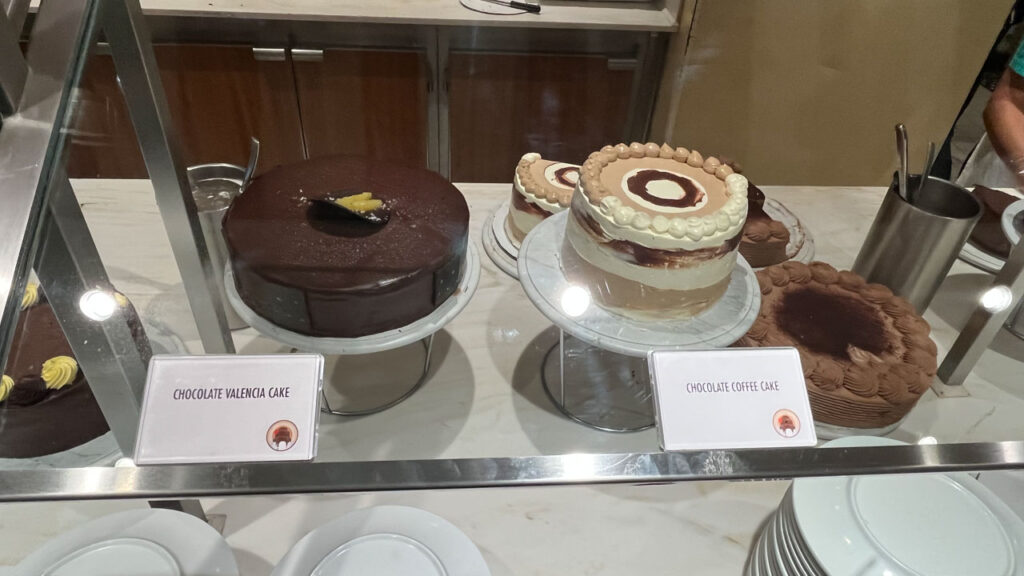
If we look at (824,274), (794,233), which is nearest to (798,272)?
(824,274)

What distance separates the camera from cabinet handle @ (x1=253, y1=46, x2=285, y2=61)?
6.15 ft

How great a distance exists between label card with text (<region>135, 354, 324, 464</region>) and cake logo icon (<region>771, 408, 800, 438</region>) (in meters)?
0.37

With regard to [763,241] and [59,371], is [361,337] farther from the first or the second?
[763,241]

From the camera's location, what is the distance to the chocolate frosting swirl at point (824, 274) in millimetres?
1082

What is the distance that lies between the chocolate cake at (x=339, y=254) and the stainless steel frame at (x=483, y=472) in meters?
0.29

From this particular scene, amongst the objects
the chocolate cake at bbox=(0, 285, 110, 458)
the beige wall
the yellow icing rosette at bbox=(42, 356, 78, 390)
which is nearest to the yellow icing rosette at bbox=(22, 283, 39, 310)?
the chocolate cake at bbox=(0, 285, 110, 458)

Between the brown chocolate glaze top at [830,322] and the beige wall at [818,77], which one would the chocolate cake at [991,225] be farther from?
the beige wall at [818,77]

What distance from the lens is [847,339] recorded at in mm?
977

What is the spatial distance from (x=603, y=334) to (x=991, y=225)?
76 centimetres

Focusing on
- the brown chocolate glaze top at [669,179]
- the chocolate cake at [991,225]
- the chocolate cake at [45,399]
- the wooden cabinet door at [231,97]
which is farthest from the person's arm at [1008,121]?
the wooden cabinet door at [231,97]

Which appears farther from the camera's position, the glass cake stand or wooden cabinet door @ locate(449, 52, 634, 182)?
wooden cabinet door @ locate(449, 52, 634, 182)

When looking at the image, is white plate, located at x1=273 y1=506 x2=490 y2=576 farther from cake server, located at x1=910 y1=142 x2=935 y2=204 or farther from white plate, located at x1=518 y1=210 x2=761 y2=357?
cake server, located at x1=910 y1=142 x2=935 y2=204

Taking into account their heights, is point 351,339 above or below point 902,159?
below

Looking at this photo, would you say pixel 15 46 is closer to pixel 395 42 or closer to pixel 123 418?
pixel 123 418
